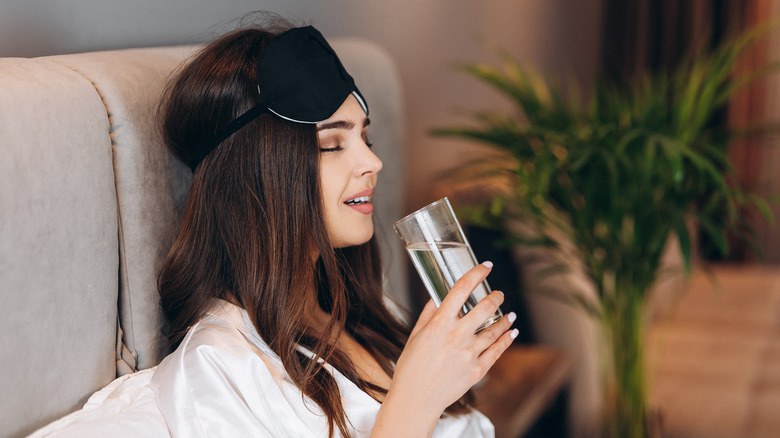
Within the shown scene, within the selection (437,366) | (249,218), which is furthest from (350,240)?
(437,366)

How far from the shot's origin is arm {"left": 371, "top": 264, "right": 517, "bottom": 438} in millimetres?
888

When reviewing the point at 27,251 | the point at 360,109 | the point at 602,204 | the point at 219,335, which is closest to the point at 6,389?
the point at 27,251

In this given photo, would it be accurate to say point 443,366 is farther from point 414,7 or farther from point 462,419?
point 414,7

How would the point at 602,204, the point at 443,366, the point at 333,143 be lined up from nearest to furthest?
1. the point at 443,366
2. the point at 333,143
3. the point at 602,204

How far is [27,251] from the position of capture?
2.57 ft

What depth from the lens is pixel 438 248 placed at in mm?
921

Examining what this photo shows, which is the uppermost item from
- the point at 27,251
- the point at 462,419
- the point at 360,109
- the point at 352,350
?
the point at 360,109

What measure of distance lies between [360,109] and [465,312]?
1.20 ft

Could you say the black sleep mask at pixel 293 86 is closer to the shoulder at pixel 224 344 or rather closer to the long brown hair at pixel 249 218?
the long brown hair at pixel 249 218

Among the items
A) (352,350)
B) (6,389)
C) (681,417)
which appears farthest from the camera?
(681,417)

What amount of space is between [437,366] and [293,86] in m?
0.43

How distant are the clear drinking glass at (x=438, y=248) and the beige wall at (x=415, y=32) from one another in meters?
0.61

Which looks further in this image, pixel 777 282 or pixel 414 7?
pixel 777 282

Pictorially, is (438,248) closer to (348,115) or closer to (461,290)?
(461,290)
